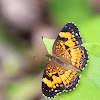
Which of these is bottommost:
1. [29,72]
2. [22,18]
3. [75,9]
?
[29,72]

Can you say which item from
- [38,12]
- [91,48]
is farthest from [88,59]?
[38,12]

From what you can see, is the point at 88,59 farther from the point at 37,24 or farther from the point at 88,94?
the point at 37,24

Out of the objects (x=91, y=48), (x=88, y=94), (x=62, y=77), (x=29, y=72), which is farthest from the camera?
(x=29, y=72)

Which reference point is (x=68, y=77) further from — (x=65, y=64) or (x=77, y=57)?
(x=77, y=57)

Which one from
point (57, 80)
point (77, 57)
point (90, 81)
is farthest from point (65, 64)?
point (90, 81)

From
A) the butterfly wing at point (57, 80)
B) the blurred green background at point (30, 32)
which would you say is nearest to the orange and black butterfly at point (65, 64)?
the butterfly wing at point (57, 80)

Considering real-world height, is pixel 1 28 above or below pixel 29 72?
above

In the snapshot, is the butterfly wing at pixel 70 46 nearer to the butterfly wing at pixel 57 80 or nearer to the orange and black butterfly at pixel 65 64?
the orange and black butterfly at pixel 65 64
